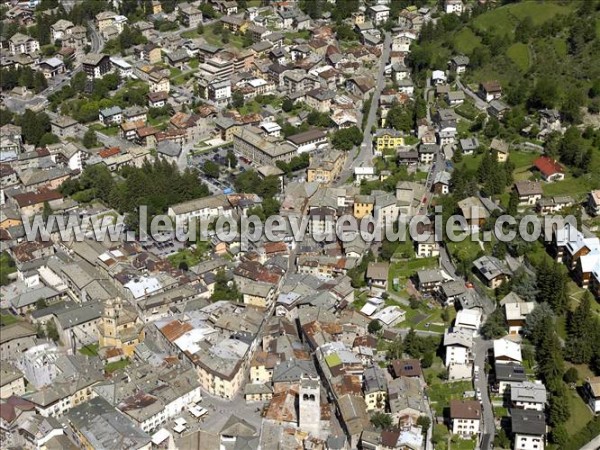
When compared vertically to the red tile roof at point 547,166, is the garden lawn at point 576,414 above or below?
below

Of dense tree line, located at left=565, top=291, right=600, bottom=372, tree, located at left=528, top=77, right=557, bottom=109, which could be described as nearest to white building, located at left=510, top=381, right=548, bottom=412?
dense tree line, located at left=565, top=291, right=600, bottom=372

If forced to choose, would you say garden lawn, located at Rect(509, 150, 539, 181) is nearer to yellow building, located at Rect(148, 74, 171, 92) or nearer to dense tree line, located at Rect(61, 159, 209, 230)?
dense tree line, located at Rect(61, 159, 209, 230)

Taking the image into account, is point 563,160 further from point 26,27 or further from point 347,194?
point 26,27

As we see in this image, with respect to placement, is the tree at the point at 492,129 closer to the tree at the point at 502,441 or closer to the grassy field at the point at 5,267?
the tree at the point at 502,441

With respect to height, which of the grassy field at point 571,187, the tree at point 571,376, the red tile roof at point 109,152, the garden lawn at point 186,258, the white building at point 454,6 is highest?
the white building at point 454,6

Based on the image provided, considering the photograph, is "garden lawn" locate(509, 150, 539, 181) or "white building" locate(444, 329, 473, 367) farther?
"garden lawn" locate(509, 150, 539, 181)

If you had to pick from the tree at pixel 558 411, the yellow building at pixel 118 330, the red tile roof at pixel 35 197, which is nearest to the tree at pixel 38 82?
the red tile roof at pixel 35 197

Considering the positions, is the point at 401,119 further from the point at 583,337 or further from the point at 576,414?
the point at 576,414
